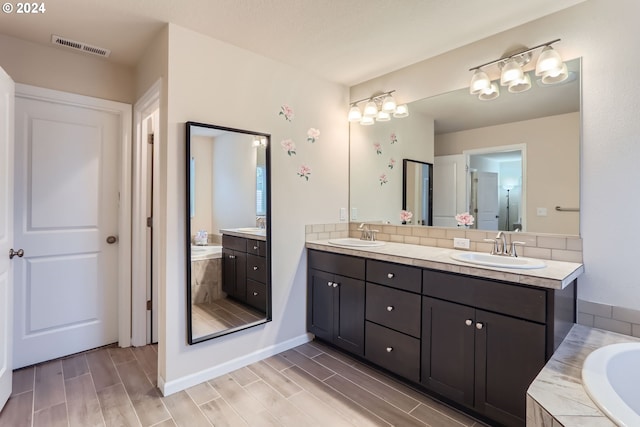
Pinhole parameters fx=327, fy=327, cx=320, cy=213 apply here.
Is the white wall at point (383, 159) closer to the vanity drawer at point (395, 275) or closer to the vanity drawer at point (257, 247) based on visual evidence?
the vanity drawer at point (395, 275)

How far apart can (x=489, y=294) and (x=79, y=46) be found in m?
3.16

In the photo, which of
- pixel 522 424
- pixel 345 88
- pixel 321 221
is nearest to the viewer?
pixel 522 424

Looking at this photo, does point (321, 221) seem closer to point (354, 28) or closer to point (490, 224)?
point (490, 224)

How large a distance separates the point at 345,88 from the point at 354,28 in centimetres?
102

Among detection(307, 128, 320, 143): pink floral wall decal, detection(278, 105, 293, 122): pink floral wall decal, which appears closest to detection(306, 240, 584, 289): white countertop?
detection(307, 128, 320, 143): pink floral wall decal

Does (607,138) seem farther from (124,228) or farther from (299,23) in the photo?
(124,228)

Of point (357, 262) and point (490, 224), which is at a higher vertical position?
point (490, 224)

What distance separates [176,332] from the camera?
2.11 m

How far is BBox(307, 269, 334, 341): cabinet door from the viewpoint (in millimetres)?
2646

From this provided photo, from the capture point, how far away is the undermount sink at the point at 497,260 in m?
1.77

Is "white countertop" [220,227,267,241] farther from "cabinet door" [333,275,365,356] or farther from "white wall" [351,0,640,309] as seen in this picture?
"white wall" [351,0,640,309]

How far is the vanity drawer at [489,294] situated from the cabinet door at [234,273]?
134cm

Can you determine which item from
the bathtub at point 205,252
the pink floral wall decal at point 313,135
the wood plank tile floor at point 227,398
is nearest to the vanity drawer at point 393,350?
the wood plank tile floor at point 227,398

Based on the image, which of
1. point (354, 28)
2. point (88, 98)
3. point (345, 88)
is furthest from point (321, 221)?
point (88, 98)
